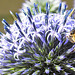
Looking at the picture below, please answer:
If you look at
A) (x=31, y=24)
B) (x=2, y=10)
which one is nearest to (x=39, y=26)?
(x=31, y=24)

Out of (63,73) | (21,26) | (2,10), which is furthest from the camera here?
(2,10)

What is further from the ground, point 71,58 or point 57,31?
point 57,31

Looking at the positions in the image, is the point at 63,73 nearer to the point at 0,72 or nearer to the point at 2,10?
the point at 0,72

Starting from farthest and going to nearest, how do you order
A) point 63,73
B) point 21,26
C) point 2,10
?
point 2,10
point 21,26
point 63,73

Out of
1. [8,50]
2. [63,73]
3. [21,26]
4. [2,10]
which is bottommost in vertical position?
[63,73]

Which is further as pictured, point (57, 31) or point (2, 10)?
point (2, 10)

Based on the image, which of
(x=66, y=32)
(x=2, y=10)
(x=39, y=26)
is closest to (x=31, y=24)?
(x=39, y=26)
